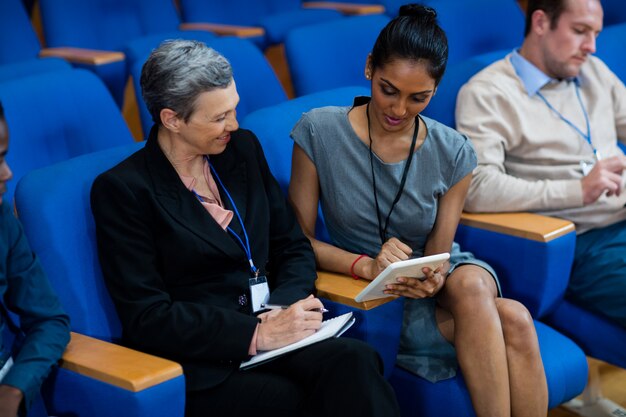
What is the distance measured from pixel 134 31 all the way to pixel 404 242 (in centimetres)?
180

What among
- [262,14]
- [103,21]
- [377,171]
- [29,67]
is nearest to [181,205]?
[377,171]

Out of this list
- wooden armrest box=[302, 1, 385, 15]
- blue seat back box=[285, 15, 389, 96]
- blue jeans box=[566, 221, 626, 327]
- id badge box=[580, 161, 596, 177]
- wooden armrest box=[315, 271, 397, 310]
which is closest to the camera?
wooden armrest box=[315, 271, 397, 310]

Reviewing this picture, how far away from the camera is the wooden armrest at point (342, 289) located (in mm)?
1690

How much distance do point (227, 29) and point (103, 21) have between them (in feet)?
1.42

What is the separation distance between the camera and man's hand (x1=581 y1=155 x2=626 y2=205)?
6.88ft

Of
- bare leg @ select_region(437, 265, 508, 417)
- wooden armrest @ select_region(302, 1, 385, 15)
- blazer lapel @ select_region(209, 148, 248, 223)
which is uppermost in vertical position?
blazer lapel @ select_region(209, 148, 248, 223)

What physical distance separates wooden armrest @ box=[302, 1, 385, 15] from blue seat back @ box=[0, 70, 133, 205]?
1766mm

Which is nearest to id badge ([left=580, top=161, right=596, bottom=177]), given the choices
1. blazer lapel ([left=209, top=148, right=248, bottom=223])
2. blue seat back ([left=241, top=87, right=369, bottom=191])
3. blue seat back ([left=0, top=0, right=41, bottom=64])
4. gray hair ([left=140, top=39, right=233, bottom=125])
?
blue seat back ([left=241, top=87, right=369, bottom=191])

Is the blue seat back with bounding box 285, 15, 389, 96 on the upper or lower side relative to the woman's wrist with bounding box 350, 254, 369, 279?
upper

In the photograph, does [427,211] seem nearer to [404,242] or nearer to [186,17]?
[404,242]

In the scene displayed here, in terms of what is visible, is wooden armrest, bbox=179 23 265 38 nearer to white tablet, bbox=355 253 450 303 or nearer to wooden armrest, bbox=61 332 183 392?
white tablet, bbox=355 253 450 303

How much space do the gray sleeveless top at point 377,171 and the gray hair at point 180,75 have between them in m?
0.29

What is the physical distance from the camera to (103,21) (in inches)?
129

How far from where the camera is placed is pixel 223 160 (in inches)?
69.0
